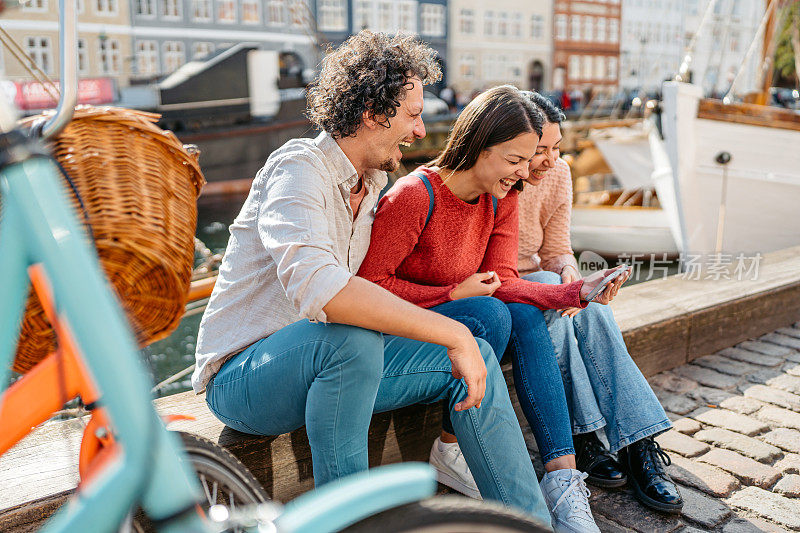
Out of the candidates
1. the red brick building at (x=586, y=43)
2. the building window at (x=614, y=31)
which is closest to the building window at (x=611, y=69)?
→ the red brick building at (x=586, y=43)

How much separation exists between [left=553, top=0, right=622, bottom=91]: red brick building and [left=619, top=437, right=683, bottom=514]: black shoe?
3829 cm

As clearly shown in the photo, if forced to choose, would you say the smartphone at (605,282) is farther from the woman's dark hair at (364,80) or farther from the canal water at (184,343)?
the canal water at (184,343)

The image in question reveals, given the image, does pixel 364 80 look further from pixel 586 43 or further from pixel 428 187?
pixel 586 43

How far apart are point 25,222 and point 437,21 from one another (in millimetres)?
36183

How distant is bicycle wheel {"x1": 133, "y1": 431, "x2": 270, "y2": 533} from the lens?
3.82 feet

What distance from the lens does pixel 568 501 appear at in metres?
1.95

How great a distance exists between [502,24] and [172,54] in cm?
1715

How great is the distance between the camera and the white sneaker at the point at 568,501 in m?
1.92

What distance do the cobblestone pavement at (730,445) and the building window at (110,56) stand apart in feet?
83.0

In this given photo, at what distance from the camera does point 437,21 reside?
3509cm

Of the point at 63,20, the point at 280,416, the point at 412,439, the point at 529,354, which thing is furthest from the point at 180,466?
the point at 412,439

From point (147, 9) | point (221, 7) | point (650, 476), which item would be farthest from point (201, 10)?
point (650, 476)

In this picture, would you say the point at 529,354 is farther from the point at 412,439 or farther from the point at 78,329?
the point at 78,329

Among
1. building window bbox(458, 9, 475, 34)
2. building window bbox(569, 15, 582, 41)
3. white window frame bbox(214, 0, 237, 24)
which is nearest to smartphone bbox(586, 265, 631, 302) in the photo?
white window frame bbox(214, 0, 237, 24)
